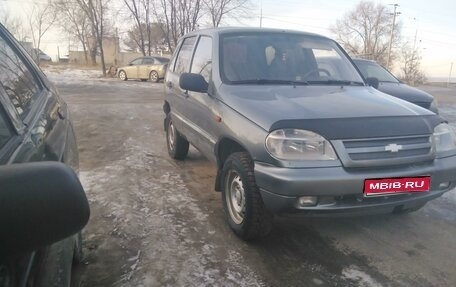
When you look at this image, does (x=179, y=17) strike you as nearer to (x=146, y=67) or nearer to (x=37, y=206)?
(x=146, y=67)

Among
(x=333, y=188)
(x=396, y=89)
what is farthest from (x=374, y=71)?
(x=333, y=188)

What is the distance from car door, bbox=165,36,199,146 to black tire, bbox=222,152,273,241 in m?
1.09

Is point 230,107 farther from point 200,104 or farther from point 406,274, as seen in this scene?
point 406,274

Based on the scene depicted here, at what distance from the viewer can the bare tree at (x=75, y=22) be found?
37628mm

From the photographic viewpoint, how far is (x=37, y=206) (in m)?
0.89

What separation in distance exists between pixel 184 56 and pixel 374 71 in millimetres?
5317

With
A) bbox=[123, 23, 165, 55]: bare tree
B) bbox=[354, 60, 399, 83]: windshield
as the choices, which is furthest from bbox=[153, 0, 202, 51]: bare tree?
bbox=[354, 60, 399, 83]: windshield

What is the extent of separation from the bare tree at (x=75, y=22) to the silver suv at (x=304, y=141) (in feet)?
118

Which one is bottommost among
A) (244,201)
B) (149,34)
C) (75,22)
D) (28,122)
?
(244,201)

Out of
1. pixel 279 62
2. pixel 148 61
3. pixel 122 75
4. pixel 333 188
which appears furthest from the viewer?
pixel 122 75

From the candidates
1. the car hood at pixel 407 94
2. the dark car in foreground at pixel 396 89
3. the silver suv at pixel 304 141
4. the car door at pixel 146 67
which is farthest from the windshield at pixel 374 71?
the car door at pixel 146 67

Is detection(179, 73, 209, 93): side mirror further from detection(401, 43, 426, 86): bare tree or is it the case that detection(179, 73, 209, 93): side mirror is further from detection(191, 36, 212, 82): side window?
detection(401, 43, 426, 86): bare tree

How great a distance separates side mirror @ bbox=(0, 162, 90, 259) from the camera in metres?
0.86

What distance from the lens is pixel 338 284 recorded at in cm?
285
